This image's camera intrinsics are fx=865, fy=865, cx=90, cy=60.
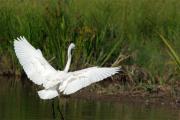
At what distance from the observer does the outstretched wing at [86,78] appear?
459 inches

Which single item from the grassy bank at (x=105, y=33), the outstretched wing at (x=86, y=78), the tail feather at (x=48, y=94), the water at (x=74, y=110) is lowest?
the water at (x=74, y=110)

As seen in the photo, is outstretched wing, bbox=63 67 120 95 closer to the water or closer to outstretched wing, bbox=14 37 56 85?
outstretched wing, bbox=14 37 56 85

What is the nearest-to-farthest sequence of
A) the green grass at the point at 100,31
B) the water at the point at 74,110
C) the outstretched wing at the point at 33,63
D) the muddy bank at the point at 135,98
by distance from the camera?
the outstretched wing at the point at 33,63 → the water at the point at 74,110 → the muddy bank at the point at 135,98 → the green grass at the point at 100,31

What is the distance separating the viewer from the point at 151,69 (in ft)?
51.5

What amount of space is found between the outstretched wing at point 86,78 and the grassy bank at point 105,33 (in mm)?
3581

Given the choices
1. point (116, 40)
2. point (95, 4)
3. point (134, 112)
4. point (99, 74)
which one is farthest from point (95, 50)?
point (99, 74)

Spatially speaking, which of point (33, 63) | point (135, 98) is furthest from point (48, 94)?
point (135, 98)

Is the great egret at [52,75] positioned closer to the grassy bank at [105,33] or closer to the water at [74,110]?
the water at [74,110]

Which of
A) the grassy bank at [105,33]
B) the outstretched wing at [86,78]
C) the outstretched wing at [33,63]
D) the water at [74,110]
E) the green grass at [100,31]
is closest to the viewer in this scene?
the outstretched wing at [86,78]

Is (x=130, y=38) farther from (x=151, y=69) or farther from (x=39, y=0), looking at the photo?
(x=39, y=0)

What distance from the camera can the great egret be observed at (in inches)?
462

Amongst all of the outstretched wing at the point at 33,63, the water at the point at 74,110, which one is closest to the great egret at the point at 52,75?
the outstretched wing at the point at 33,63

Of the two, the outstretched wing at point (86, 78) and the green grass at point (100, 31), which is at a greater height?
the green grass at point (100, 31)

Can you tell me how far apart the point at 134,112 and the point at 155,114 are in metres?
0.37
